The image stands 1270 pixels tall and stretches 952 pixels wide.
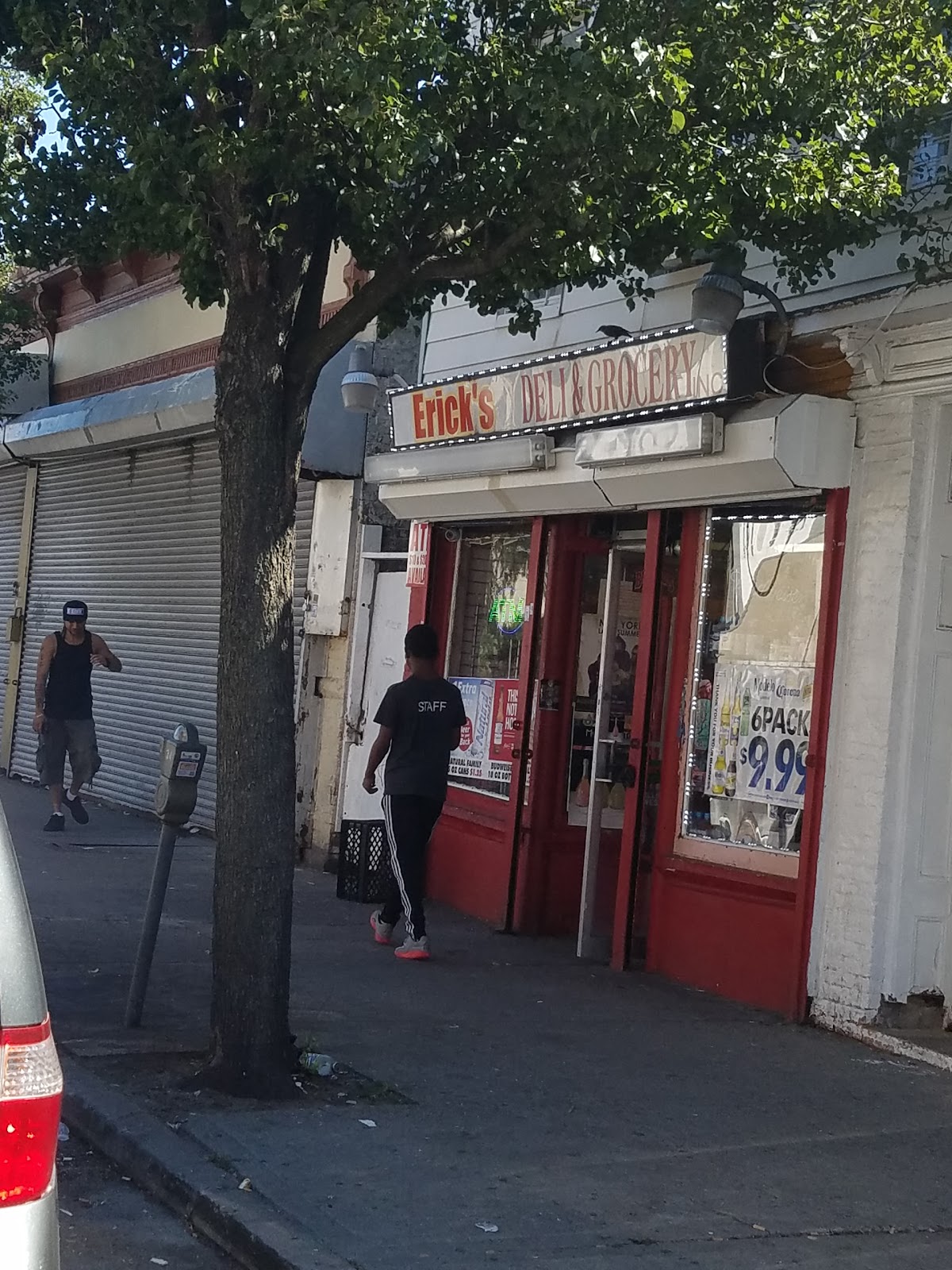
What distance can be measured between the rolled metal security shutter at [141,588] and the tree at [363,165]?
23.8 feet

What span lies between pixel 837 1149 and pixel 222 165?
4.37 metres

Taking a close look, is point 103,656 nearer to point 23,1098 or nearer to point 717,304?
point 717,304

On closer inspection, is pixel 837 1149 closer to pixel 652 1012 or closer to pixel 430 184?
pixel 652 1012

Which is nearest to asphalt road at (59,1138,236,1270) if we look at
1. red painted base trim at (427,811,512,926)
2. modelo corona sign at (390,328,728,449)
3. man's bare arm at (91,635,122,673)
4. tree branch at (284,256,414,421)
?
tree branch at (284,256,414,421)

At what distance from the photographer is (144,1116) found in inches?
221

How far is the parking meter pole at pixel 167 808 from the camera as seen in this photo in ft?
21.8

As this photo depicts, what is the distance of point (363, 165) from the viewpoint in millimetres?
6609

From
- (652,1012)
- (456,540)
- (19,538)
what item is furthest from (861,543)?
(19,538)

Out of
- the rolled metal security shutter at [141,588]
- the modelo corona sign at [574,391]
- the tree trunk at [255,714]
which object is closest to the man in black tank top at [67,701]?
the rolled metal security shutter at [141,588]

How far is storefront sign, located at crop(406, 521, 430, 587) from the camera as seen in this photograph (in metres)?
11.3

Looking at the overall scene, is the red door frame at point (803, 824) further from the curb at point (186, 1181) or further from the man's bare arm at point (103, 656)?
the man's bare arm at point (103, 656)

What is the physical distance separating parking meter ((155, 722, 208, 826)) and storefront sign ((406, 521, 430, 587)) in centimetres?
476

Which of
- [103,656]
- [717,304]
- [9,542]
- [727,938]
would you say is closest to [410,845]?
[727,938]

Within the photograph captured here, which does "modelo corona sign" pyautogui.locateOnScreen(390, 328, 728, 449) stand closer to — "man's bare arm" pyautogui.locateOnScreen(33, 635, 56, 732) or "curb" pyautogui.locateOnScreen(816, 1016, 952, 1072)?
"curb" pyautogui.locateOnScreen(816, 1016, 952, 1072)
